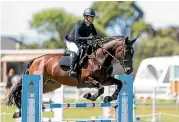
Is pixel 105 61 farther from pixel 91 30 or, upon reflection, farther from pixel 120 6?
pixel 120 6

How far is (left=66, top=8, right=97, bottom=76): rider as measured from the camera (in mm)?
10234

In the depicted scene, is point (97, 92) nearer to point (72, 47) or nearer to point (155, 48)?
point (72, 47)

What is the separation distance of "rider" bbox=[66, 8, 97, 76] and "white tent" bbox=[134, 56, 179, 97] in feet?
57.4

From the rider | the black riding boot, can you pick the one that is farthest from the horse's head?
the black riding boot

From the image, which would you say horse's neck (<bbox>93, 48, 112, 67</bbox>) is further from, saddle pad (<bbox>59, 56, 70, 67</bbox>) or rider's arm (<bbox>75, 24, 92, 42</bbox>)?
saddle pad (<bbox>59, 56, 70, 67</bbox>)

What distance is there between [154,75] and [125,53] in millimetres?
20537

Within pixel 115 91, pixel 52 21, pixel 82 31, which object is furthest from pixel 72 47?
pixel 52 21

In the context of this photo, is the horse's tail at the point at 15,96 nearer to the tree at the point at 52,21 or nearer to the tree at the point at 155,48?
the tree at the point at 155,48

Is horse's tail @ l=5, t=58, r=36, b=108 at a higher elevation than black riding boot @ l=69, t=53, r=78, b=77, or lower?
lower

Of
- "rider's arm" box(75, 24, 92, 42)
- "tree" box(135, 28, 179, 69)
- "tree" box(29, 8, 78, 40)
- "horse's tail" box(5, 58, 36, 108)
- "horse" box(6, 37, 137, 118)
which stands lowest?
Result: "horse's tail" box(5, 58, 36, 108)

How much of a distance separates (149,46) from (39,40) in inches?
516

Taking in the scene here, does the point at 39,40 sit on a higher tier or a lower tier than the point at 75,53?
higher

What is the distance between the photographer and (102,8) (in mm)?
73125

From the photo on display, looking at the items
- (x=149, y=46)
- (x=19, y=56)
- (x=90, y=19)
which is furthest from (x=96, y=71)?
(x=149, y=46)
